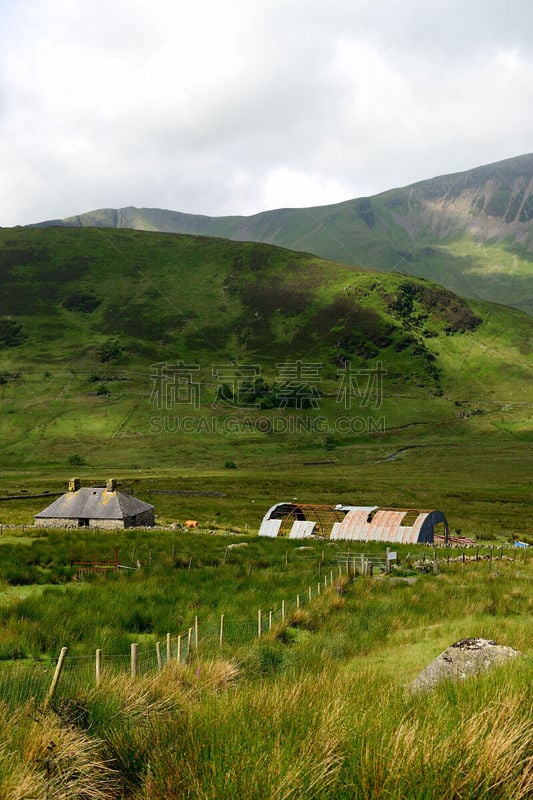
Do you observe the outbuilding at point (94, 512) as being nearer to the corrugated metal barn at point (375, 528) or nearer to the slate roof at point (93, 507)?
the slate roof at point (93, 507)

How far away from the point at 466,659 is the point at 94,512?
135 feet

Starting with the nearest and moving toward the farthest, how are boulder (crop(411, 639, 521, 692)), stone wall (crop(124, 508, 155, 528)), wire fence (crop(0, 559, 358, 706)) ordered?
wire fence (crop(0, 559, 358, 706)) → boulder (crop(411, 639, 521, 692)) → stone wall (crop(124, 508, 155, 528))

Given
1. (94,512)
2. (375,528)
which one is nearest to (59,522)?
(94,512)

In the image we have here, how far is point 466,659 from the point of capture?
8.07 meters

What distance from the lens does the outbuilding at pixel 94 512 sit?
44.8 m

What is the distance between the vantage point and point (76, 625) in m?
14.3

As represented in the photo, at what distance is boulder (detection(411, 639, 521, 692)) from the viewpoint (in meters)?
7.72

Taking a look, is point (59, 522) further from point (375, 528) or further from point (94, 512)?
point (375, 528)

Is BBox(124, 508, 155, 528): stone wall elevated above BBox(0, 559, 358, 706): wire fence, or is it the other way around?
BBox(0, 559, 358, 706): wire fence

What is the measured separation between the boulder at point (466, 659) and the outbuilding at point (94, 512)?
→ 38709mm

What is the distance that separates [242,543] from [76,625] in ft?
72.1

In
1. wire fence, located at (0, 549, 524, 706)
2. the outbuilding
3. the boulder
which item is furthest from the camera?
the outbuilding

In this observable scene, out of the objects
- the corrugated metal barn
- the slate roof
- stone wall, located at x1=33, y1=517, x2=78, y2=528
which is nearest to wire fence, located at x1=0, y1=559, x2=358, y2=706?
the corrugated metal barn

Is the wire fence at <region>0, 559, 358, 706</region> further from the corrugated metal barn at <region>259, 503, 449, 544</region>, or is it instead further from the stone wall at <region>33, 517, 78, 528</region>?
the stone wall at <region>33, 517, 78, 528</region>
